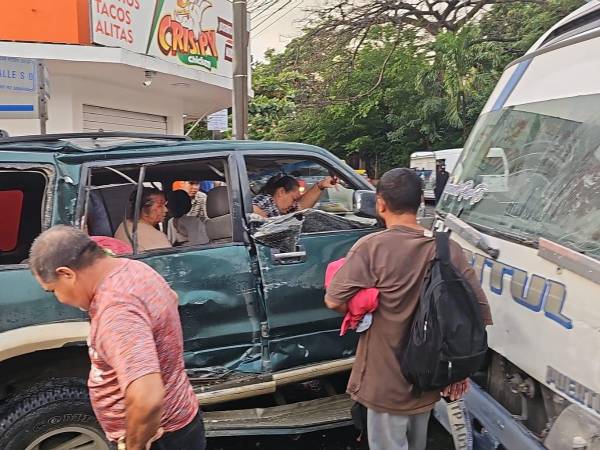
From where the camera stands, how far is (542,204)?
265 centimetres

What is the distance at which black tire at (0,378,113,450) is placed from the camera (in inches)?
117

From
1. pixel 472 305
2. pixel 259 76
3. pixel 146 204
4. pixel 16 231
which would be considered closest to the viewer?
pixel 472 305

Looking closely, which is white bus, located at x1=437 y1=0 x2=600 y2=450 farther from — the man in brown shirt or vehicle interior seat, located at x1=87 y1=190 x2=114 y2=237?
vehicle interior seat, located at x1=87 y1=190 x2=114 y2=237

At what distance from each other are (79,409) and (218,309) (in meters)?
0.88

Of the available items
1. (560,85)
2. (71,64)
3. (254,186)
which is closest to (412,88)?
(71,64)

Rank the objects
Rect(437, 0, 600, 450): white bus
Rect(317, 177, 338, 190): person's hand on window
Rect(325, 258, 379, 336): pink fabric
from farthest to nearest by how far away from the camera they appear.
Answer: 1. Rect(317, 177, 338, 190): person's hand on window
2. Rect(325, 258, 379, 336): pink fabric
3. Rect(437, 0, 600, 450): white bus

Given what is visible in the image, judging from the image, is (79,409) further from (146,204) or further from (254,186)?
(254,186)

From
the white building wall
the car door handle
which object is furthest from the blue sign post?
the white building wall

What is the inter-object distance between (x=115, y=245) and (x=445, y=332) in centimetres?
195

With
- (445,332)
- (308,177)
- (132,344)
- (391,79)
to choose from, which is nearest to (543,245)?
(445,332)

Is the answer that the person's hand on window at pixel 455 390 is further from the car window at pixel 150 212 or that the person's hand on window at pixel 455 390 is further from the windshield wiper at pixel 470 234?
the car window at pixel 150 212

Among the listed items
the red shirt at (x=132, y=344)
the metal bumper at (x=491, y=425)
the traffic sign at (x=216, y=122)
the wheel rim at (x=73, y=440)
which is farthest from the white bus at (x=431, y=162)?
the red shirt at (x=132, y=344)

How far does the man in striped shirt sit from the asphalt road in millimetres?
2014

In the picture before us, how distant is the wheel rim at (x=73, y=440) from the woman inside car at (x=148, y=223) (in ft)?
3.35
